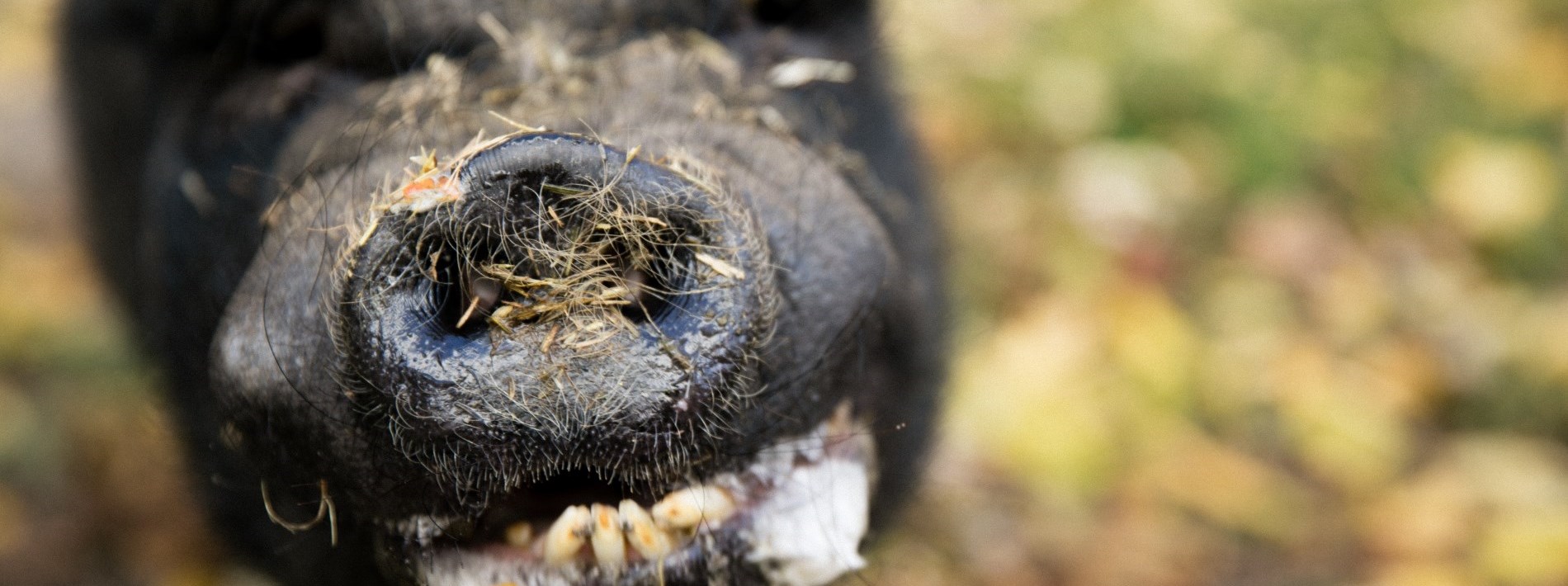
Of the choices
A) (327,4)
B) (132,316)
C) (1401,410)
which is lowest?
(132,316)

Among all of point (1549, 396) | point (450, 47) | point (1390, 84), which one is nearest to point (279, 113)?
point (450, 47)

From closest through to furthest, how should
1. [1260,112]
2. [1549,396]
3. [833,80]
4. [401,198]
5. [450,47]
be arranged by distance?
[401,198] → [450,47] → [833,80] → [1549,396] → [1260,112]

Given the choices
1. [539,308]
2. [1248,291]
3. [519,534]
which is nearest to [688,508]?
[519,534]

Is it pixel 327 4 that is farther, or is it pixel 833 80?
pixel 833 80

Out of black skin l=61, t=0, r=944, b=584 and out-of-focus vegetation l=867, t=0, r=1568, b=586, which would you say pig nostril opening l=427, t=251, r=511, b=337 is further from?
out-of-focus vegetation l=867, t=0, r=1568, b=586

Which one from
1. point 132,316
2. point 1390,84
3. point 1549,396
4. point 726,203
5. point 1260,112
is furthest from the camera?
point 1390,84

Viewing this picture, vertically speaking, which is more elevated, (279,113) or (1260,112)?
(1260,112)

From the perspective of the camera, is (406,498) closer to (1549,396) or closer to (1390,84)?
(1549,396)

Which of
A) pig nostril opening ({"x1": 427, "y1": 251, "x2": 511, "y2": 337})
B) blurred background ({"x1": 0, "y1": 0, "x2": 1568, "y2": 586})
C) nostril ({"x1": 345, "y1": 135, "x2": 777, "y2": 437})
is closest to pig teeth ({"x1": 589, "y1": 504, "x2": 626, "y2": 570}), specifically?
nostril ({"x1": 345, "y1": 135, "x2": 777, "y2": 437})
